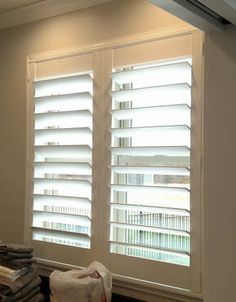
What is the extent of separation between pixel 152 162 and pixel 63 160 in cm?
72

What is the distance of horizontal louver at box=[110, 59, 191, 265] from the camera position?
7.49 feet

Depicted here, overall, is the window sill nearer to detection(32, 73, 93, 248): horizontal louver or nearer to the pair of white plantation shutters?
the pair of white plantation shutters

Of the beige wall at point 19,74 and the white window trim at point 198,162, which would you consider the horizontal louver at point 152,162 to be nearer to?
the white window trim at point 198,162

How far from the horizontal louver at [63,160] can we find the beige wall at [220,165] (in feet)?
3.28

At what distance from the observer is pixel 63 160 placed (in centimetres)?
288

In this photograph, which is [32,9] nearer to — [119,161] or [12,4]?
[12,4]

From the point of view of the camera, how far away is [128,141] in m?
2.59

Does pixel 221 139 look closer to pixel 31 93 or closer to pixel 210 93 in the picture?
pixel 210 93

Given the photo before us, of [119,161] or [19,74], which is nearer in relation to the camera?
[119,161]

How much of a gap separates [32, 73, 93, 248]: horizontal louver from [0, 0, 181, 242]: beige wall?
0.65ft

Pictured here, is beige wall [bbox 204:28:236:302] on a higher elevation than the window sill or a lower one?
higher

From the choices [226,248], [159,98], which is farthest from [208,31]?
[226,248]

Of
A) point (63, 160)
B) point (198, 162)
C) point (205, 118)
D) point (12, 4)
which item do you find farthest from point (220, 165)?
point (12, 4)

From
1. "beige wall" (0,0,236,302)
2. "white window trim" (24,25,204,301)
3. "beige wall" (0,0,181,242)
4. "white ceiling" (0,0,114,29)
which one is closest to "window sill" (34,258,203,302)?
"white window trim" (24,25,204,301)
